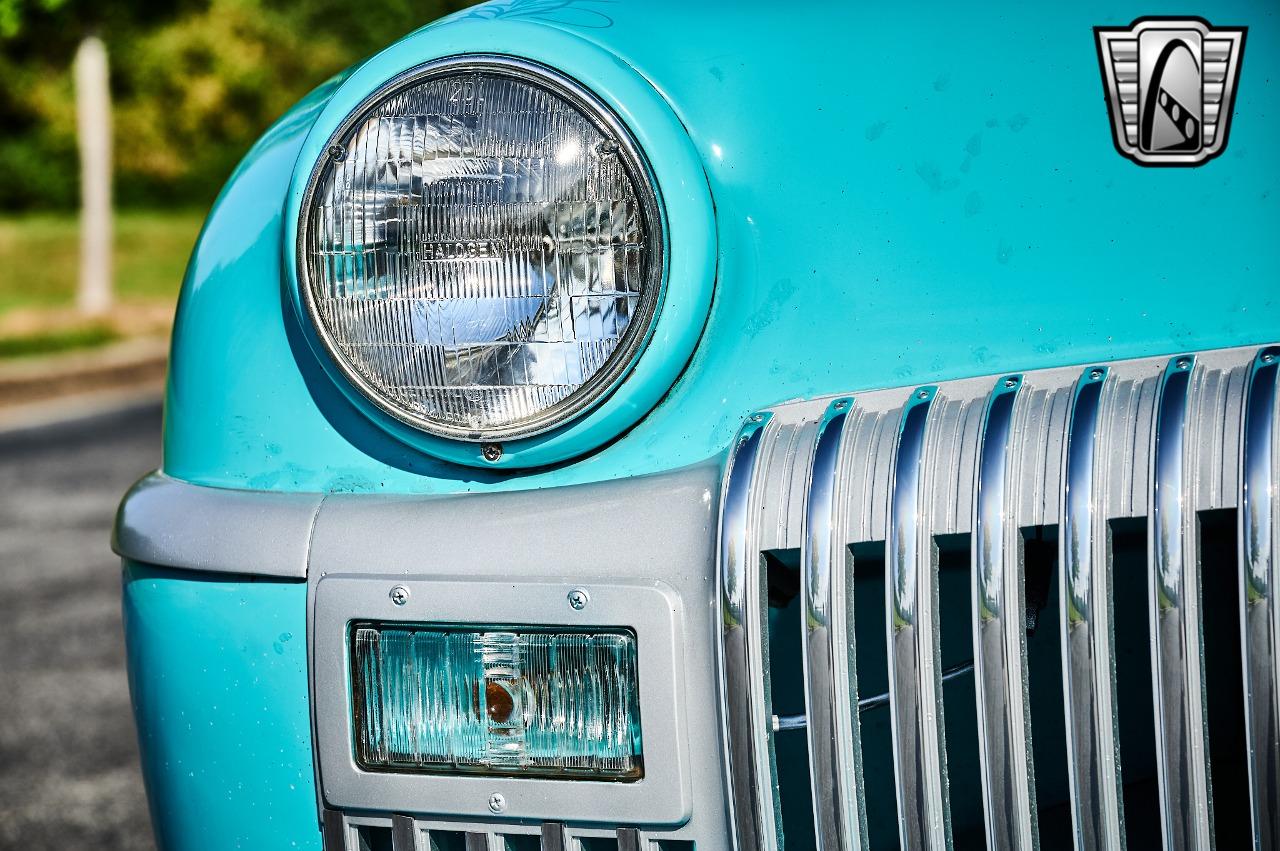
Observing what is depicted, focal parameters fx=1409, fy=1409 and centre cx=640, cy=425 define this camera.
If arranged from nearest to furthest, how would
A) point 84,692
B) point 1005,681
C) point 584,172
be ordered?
point 1005,681 < point 584,172 < point 84,692

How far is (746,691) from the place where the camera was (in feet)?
3.78

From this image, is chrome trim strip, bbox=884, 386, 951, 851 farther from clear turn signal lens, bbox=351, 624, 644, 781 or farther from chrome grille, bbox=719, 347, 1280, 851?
clear turn signal lens, bbox=351, 624, 644, 781

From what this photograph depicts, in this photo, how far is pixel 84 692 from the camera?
3795 mm

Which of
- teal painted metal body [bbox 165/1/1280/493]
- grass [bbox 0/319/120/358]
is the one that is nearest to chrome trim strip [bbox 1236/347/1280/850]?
teal painted metal body [bbox 165/1/1280/493]

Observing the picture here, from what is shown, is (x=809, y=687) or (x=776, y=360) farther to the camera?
(x=776, y=360)

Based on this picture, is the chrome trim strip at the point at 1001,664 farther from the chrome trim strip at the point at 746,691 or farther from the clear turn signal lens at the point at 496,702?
the clear turn signal lens at the point at 496,702

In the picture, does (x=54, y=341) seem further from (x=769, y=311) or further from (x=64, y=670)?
(x=769, y=311)

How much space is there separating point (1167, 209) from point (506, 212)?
59 centimetres

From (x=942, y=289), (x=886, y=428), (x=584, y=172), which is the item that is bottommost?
(x=886, y=428)

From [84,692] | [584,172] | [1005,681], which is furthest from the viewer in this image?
[84,692]

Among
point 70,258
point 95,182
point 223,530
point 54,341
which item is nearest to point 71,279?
point 70,258

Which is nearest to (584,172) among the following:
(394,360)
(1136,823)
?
(394,360)

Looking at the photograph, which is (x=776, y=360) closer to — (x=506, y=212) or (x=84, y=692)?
(x=506, y=212)

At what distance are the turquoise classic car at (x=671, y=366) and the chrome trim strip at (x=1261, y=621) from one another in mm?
133
